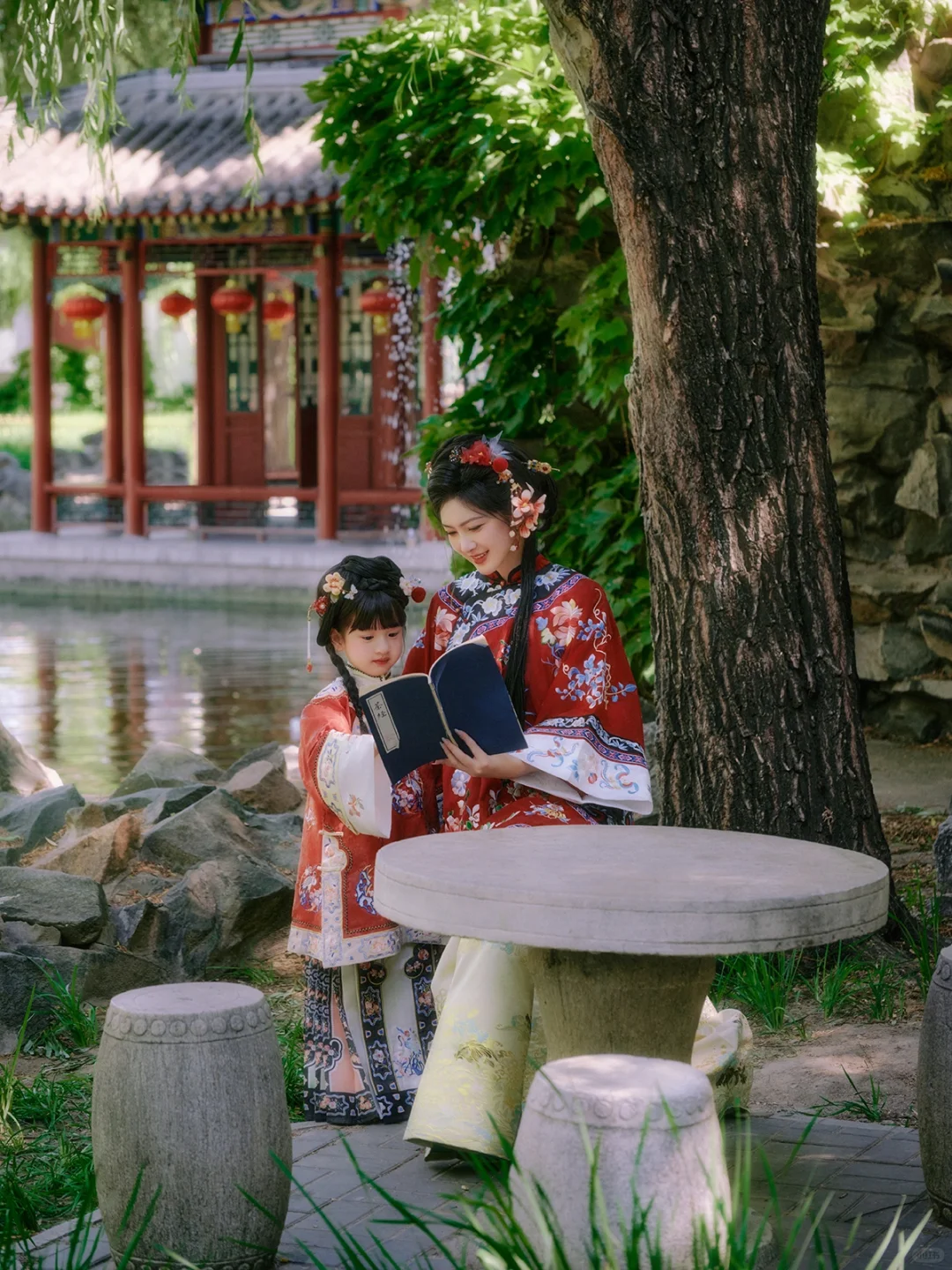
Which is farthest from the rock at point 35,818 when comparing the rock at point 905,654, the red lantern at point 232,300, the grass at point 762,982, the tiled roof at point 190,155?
the red lantern at point 232,300

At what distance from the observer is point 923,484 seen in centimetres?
833

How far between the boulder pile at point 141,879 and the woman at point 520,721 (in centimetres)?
148

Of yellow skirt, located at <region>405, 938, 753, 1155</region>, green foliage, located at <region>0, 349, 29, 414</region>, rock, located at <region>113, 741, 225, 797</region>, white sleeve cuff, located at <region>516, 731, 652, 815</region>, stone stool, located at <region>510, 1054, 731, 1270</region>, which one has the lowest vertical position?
rock, located at <region>113, 741, 225, 797</region>

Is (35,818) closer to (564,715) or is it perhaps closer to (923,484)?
(564,715)

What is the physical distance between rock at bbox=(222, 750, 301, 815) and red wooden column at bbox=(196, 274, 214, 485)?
1410 centimetres

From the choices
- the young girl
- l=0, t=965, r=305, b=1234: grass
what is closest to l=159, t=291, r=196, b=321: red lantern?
l=0, t=965, r=305, b=1234: grass

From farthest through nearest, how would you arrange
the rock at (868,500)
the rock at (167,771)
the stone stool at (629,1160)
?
the rock at (868,500) < the rock at (167,771) < the stone stool at (629,1160)

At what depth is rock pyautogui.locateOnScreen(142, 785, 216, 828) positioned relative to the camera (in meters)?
6.66

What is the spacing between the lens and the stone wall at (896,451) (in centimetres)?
820

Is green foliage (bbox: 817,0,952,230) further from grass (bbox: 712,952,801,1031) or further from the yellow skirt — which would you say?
the yellow skirt

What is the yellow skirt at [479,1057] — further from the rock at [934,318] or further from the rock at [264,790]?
the rock at [934,318]

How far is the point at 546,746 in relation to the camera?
146 inches

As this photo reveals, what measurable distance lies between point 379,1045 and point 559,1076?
1.61 m

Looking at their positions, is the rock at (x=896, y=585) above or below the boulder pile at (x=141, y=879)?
above
